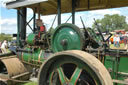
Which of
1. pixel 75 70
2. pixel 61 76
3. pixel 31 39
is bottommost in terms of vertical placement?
pixel 61 76

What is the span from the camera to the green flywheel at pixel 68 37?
2.18 m

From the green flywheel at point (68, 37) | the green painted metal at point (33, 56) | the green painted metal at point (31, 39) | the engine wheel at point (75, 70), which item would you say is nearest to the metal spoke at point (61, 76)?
the engine wheel at point (75, 70)

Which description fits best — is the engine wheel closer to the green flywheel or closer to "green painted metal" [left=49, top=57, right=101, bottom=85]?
"green painted metal" [left=49, top=57, right=101, bottom=85]

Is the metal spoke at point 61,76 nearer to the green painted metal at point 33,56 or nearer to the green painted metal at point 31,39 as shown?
the green painted metal at point 33,56

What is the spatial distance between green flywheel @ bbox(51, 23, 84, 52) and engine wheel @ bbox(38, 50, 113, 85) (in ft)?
1.16

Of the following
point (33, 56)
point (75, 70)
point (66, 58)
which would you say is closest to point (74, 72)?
point (75, 70)

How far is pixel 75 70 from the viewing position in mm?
1735

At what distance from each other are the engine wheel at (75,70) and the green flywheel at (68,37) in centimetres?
35

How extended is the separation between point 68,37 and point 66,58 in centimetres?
54

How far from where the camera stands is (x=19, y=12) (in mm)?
3572

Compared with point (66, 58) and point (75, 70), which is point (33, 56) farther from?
point (75, 70)

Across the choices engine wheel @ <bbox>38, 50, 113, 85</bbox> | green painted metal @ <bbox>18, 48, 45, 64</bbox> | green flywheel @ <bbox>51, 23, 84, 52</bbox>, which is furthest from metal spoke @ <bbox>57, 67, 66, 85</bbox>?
green painted metal @ <bbox>18, 48, 45, 64</bbox>

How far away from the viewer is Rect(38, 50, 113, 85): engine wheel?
58.0 inches

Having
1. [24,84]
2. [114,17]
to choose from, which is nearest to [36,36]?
[24,84]
